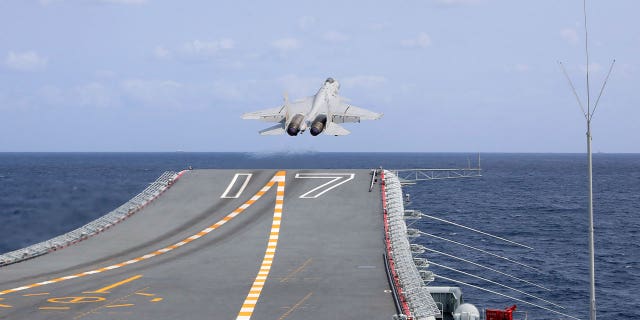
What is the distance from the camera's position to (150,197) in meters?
62.8

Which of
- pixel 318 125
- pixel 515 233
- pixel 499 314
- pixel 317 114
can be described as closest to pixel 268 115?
pixel 317 114

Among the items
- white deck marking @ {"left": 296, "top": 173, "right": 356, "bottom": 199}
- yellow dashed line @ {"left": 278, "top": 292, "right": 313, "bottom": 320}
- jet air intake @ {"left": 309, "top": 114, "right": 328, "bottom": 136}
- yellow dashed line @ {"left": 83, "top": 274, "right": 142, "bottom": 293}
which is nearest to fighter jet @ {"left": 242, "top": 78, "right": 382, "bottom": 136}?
jet air intake @ {"left": 309, "top": 114, "right": 328, "bottom": 136}

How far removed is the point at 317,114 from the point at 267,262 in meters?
31.8

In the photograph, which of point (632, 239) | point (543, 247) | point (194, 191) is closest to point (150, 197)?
point (194, 191)

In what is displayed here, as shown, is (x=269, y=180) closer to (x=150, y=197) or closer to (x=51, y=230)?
(x=150, y=197)

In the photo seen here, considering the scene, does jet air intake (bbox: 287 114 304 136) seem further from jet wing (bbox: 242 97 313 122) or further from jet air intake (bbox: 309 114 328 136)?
jet wing (bbox: 242 97 313 122)

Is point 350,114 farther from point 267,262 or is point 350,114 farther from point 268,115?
point 267,262

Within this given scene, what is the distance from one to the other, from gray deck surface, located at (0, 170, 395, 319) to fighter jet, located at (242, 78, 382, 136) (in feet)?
17.6

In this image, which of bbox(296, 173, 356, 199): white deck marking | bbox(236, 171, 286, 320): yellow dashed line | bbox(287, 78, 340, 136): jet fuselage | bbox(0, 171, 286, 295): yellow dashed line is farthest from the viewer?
bbox(287, 78, 340, 136): jet fuselage

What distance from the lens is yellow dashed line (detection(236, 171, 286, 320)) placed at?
32.6 metres

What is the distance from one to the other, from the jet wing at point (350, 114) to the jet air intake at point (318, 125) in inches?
355

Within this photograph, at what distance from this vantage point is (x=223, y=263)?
43781mm

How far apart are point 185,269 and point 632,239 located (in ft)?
237

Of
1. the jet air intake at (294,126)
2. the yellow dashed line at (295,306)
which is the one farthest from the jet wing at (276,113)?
the yellow dashed line at (295,306)
